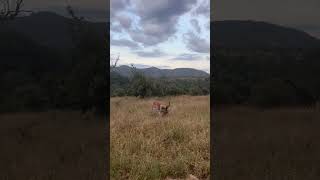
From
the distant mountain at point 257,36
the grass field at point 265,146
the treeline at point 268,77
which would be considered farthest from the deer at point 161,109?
the grass field at point 265,146

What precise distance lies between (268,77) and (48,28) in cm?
282

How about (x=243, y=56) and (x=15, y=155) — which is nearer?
(x=15, y=155)

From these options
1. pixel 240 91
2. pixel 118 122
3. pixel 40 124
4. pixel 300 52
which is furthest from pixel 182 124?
pixel 40 124

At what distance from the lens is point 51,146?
554cm

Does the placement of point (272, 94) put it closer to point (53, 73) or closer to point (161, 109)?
point (53, 73)

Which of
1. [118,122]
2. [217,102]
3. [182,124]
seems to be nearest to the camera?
[217,102]

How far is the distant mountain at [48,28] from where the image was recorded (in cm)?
546

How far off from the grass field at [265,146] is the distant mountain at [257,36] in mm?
896

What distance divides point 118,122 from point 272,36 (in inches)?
184

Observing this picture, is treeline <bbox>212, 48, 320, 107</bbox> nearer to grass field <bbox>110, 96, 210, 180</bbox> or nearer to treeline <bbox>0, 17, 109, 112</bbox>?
grass field <bbox>110, 96, 210, 180</bbox>

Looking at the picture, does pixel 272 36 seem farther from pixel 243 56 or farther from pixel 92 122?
pixel 92 122

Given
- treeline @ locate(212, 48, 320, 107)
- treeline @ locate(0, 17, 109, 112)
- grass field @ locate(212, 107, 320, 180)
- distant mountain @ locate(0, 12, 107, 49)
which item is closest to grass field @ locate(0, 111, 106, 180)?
treeline @ locate(0, 17, 109, 112)

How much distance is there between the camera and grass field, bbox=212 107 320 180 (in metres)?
5.92

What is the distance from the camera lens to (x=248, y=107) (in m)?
6.41
